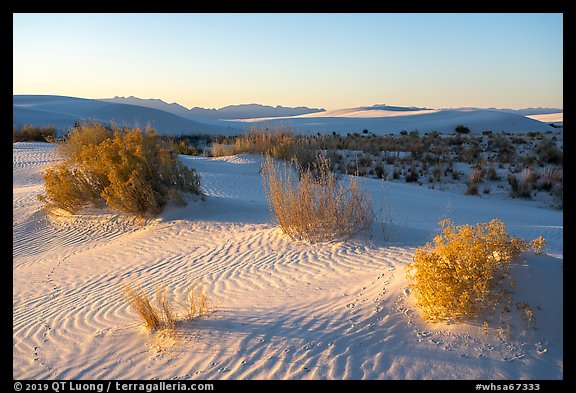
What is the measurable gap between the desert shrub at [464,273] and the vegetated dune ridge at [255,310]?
0.14 m

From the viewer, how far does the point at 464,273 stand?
4.47 metres

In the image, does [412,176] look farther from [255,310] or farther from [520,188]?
[255,310]

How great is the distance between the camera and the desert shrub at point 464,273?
14.4ft

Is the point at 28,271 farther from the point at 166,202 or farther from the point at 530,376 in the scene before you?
the point at 530,376

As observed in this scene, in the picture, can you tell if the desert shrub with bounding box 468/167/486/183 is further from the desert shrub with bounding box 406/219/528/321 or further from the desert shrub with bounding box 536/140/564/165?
the desert shrub with bounding box 406/219/528/321

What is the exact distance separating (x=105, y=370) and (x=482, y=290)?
3.42m

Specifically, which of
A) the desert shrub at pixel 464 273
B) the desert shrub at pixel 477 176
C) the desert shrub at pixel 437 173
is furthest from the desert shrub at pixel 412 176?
the desert shrub at pixel 464 273

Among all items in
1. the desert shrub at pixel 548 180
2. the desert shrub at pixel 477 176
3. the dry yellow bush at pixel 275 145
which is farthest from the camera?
the dry yellow bush at pixel 275 145

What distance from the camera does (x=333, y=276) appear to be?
20.4 feet

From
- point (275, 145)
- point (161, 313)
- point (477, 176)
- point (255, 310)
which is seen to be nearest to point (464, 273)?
point (255, 310)

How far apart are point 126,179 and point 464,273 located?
7623mm

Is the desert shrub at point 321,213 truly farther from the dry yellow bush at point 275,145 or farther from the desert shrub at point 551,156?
the desert shrub at point 551,156

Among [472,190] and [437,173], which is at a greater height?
[437,173]

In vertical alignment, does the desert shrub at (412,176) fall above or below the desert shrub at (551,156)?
below
